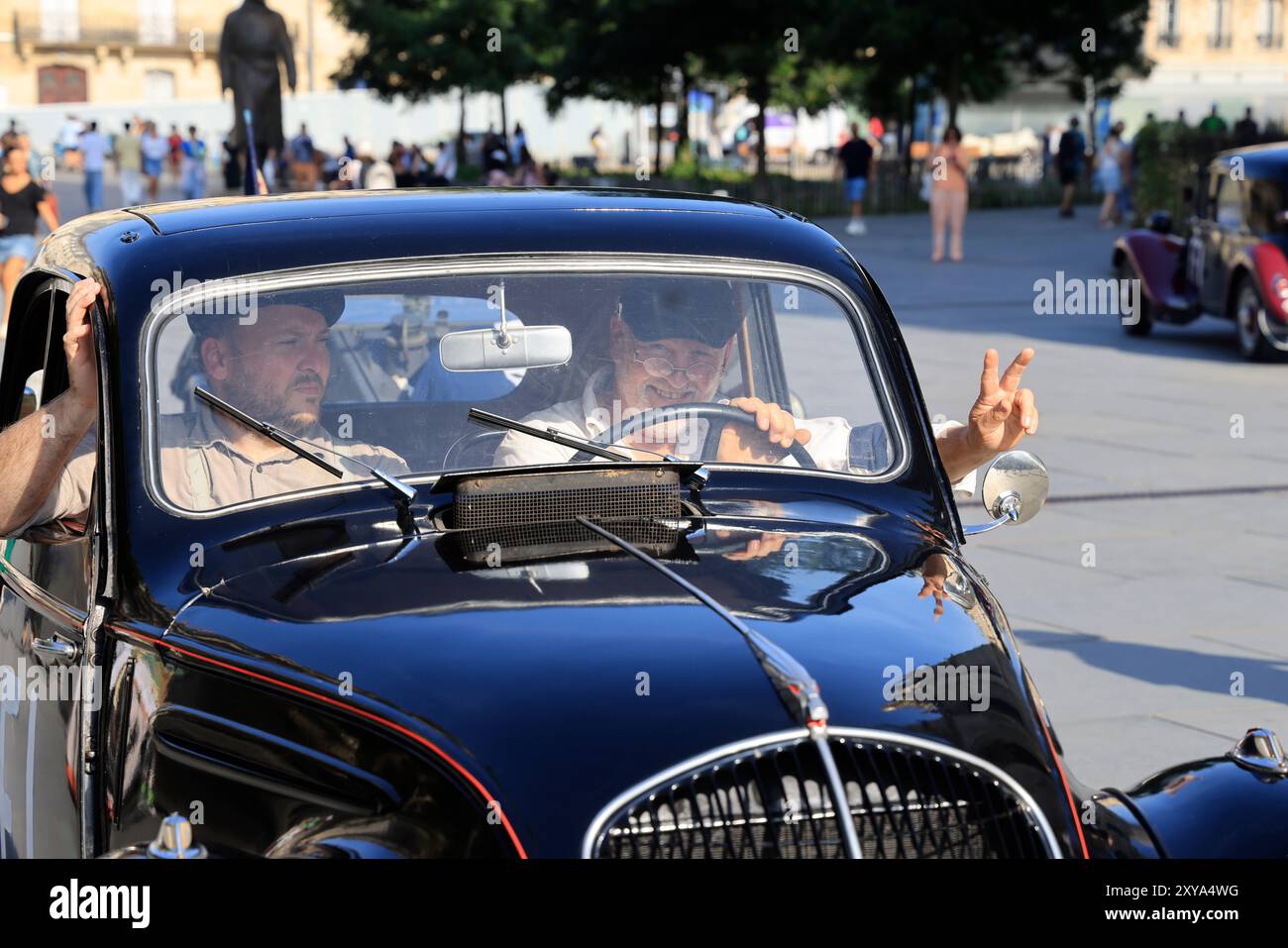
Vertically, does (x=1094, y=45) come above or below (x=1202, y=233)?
above

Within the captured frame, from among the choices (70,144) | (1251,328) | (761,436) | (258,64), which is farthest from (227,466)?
(70,144)

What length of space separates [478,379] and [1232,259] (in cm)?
1410

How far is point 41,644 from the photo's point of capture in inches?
155

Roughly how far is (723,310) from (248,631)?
1363 millimetres

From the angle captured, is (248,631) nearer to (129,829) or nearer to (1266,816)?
(129,829)

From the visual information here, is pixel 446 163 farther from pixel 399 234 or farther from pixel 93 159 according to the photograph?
pixel 399 234

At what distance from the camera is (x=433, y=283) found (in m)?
3.72

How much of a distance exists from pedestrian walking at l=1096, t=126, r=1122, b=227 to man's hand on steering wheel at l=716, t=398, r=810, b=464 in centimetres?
2911

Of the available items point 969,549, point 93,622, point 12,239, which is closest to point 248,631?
point 93,622

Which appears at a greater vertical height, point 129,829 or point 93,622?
point 93,622

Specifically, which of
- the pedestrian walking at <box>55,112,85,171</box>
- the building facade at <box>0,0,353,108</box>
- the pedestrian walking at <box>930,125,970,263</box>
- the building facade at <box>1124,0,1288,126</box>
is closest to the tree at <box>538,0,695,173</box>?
→ the pedestrian walking at <box>930,125,970,263</box>

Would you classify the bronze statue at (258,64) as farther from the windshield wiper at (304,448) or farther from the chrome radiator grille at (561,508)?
the chrome radiator grille at (561,508)

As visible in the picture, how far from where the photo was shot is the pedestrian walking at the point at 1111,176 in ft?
104

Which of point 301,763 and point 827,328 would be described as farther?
point 827,328
